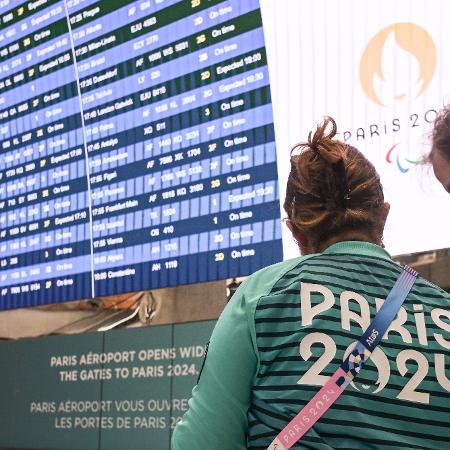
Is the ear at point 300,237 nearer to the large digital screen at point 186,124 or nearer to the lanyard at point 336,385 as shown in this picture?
the lanyard at point 336,385

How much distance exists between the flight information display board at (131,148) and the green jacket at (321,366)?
5.52ft

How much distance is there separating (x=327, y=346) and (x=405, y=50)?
1.66 meters

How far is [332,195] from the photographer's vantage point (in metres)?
1.56

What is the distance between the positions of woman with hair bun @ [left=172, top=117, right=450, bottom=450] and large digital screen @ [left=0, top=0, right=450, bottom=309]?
46.8 inches

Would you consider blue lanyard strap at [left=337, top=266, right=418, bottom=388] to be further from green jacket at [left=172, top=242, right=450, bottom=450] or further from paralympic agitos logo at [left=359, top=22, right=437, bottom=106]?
paralympic agitos logo at [left=359, top=22, right=437, bottom=106]

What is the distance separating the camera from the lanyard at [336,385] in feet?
4.62

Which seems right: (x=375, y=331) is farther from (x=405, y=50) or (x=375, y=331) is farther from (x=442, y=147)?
(x=405, y=50)

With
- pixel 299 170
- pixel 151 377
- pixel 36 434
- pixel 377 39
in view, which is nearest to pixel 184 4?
pixel 377 39

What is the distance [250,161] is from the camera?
3336 mm

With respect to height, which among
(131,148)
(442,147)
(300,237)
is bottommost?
(300,237)

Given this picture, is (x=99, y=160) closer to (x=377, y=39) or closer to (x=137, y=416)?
(x=137, y=416)

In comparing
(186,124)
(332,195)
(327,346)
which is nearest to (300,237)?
(332,195)

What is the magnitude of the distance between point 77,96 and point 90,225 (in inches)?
23.5

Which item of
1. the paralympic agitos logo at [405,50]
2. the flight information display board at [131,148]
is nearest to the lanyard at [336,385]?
the paralympic agitos logo at [405,50]
